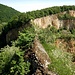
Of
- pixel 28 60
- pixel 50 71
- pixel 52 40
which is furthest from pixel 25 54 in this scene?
pixel 52 40

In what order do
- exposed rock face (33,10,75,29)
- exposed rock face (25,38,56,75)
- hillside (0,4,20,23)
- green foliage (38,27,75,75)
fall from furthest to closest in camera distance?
hillside (0,4,20,23)
exposed rock face (33,10,75,29)
green foliage (38,27,75,75)
exposed rock face (25,38,56,75)

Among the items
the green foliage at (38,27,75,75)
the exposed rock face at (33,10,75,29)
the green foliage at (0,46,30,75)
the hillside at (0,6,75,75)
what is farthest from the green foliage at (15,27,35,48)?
the exposed rock face at (33,10,75,29)

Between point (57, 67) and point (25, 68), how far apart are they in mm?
2104

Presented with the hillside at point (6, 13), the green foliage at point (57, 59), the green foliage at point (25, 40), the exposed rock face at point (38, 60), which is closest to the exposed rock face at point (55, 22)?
the green foliage at point (57, 59)

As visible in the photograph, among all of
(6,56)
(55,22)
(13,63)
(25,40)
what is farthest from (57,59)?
(55,22)

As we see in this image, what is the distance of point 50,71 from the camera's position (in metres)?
20.0

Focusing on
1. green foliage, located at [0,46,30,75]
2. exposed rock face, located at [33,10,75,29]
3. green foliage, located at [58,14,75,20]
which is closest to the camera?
green foliage, located at [0,46,30,75]

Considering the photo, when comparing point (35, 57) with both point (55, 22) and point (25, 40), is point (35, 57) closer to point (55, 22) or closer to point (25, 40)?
point (25, 40)

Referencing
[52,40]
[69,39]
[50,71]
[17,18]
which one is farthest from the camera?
[17,18]

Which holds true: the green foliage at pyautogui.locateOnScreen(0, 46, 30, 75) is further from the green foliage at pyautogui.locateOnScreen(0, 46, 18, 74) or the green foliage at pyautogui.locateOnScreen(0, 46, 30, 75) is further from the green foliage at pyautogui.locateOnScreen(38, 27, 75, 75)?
the green foliage at pyautogui.locateOnScreen(38, 27, 75, 75)

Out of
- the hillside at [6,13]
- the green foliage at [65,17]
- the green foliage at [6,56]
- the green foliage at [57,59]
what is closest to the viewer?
the green foliage at [57,59]

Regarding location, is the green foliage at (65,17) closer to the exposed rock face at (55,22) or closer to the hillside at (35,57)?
the exposed rock face at (55,22)

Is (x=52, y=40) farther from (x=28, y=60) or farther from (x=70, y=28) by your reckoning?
(x=70, y=28)

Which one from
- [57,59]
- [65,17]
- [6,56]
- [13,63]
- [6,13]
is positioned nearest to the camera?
[13,63]
